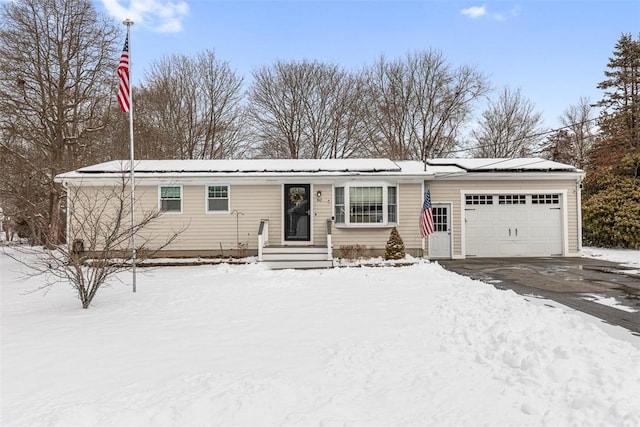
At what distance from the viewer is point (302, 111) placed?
2488 cm

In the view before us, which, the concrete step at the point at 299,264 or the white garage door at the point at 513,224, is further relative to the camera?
the white garage door at the point at 513,224

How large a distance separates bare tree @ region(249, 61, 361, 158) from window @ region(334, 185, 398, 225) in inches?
506

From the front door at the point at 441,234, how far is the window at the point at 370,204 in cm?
193

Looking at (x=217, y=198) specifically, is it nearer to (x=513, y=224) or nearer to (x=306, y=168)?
(x=306, y=168)

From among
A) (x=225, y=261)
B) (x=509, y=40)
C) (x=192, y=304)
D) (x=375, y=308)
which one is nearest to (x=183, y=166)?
(x=225, y=261)

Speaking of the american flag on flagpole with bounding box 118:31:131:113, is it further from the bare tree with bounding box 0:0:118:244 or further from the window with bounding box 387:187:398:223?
the bare tree with bounding box 0:0:118:244

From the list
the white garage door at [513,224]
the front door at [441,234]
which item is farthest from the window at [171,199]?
the white garage door at [513,224]

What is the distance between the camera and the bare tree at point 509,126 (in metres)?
26.9

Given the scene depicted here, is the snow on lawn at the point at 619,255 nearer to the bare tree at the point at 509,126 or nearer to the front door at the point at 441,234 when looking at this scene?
the front door at the point at 441,234

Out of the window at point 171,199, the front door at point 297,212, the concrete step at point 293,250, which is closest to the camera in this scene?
the concrete step at point 293,250

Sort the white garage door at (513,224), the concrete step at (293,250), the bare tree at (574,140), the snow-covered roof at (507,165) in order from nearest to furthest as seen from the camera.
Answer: the concrete step at (293,250), the snow-covered roof at (507,165), the white garage door at (513,224), the bare tree at (574,140)

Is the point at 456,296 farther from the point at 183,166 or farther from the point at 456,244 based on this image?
the point at 183,166

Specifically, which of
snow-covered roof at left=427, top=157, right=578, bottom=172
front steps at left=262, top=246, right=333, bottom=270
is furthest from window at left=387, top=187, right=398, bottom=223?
snow-covered roof at left=427, top=157, right=578, bottom=172

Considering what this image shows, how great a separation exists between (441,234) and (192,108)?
18263 millimetres
